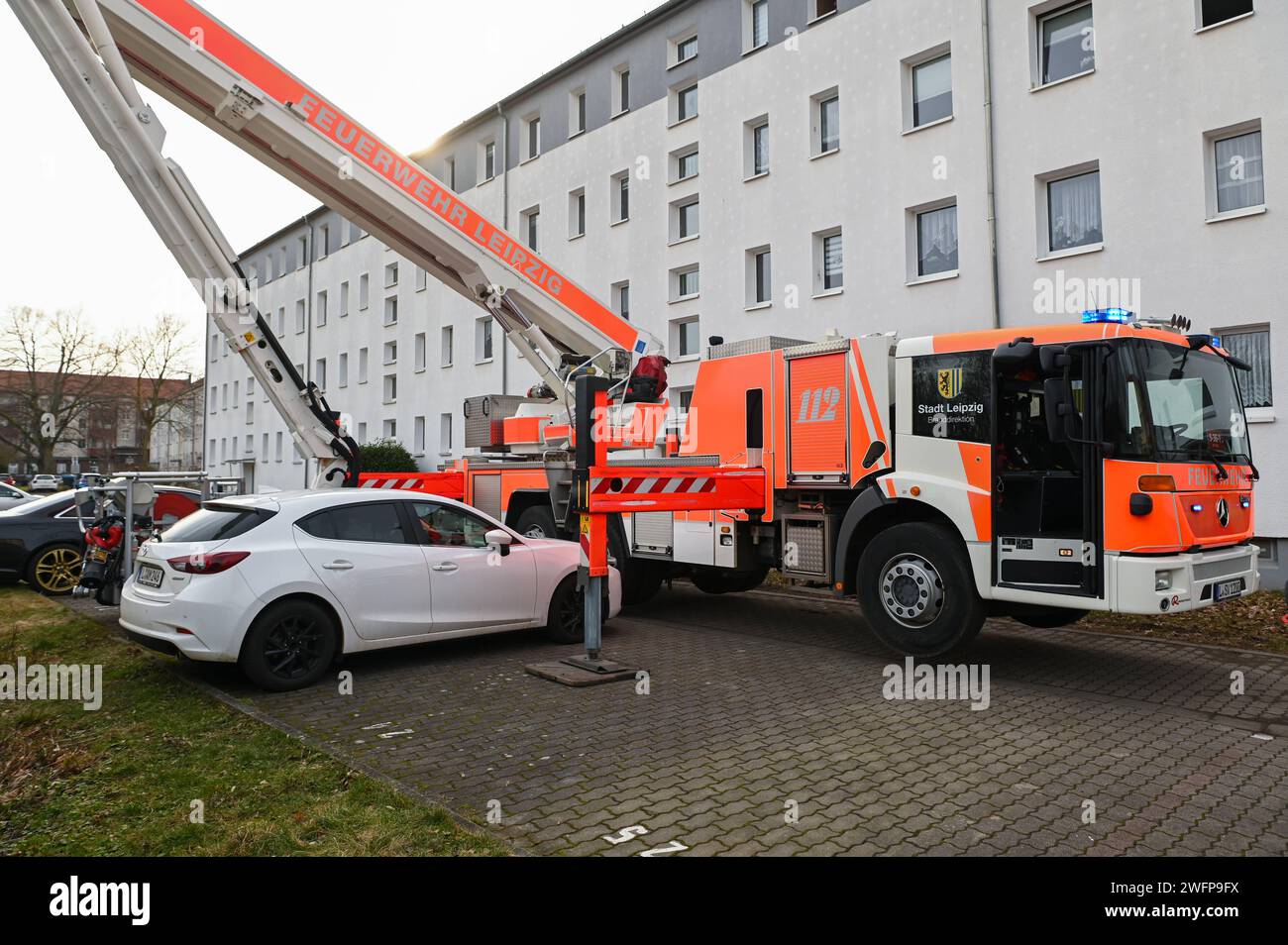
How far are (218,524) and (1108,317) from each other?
679cm

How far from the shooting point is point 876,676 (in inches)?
270

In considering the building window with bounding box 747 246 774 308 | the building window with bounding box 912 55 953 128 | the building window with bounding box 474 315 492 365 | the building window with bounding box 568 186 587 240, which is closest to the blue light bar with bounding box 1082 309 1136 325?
the building window with bounding box 912 55 953 128

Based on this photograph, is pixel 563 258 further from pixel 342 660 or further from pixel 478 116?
pixel 342 660

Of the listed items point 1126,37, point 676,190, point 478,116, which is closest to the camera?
point 1126,37

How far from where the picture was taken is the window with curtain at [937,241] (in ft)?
55.1

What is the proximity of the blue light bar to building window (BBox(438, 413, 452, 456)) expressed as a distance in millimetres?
26640

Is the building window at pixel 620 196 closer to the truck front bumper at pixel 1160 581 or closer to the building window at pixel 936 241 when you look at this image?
the building window at pixel 936 241

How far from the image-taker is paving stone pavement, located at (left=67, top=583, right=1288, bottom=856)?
12.6 ft

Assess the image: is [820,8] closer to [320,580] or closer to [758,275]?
[758,275]

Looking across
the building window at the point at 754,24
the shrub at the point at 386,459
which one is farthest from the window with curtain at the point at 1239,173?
the shrub at the point at 386,459

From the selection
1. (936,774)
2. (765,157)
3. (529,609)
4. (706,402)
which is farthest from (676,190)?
(936,774)

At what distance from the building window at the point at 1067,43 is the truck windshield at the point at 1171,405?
10637mm

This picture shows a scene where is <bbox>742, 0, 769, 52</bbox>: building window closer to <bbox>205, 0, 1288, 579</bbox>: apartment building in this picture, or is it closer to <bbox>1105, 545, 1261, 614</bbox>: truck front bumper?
<bbox>205, 0, 1288, 579</bbox>: apartment building
